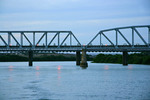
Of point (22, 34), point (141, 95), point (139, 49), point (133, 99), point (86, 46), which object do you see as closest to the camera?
point (133, 99)

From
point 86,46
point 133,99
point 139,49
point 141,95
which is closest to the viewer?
point 133,99

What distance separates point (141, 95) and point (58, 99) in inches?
440

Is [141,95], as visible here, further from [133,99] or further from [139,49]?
[139,49]

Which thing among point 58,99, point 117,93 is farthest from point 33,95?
point 117,93

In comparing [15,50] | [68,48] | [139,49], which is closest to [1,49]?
[15,50]

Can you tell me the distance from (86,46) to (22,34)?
109ft

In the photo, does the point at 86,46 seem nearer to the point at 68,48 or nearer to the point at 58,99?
the point at 68,48

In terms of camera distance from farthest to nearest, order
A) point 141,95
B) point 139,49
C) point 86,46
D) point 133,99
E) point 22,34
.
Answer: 1. point 22,34
2. point 86,46
3. point 139,49
4. point 141,95
5. point 133,99

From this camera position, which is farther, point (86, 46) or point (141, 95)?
point (86, 46)

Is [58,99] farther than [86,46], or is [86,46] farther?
[86,46]

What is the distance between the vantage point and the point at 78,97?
43656mm

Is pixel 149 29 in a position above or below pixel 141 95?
above

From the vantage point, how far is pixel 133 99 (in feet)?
138

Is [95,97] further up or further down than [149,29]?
further down
